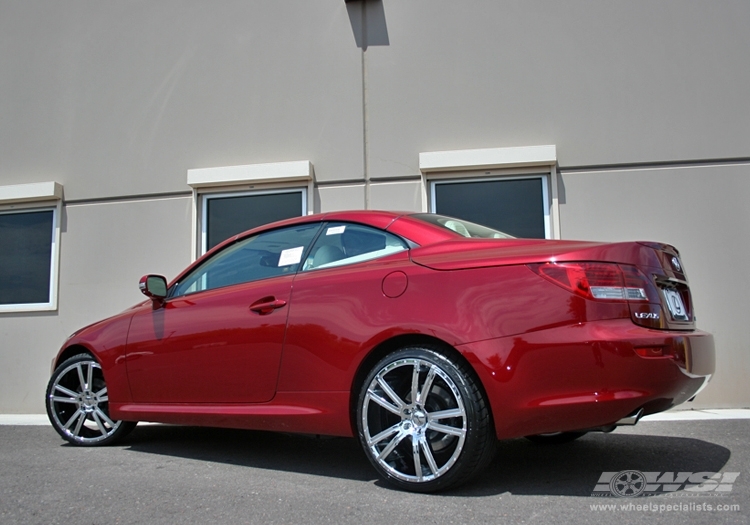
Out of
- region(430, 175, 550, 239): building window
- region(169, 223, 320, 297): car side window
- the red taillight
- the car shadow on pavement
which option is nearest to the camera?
the red taillight

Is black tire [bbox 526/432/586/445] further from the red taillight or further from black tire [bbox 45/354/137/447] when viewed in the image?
black tire [bbox 45/354/137/447]

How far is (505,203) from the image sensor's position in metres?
6.74

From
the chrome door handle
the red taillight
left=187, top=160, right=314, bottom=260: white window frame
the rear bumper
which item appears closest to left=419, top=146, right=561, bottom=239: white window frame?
left=187, top=160, right=314, bottom=260: white window frame

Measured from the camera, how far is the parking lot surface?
2906mm

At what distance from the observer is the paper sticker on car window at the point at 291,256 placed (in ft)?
13.3

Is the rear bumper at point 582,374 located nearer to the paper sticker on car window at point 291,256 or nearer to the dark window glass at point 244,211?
the paper sticker on car window at point 291,256

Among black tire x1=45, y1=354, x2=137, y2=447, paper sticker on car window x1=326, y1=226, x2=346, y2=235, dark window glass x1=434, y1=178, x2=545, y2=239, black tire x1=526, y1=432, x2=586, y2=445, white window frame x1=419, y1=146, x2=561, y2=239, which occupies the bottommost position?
black tire x1=526, y1=432, x2=586, y2=445

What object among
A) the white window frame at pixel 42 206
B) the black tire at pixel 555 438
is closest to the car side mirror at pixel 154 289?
the black tire at pixel 555 438

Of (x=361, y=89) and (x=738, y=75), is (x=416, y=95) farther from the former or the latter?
(x=738, y=75)

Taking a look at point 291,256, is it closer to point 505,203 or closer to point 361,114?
point 505,203

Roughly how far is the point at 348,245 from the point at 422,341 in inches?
32.0

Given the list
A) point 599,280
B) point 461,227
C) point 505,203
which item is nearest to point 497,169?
point 505,203

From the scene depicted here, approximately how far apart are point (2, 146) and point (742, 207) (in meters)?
7.82

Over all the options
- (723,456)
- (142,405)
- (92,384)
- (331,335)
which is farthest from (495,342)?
(92,384)
